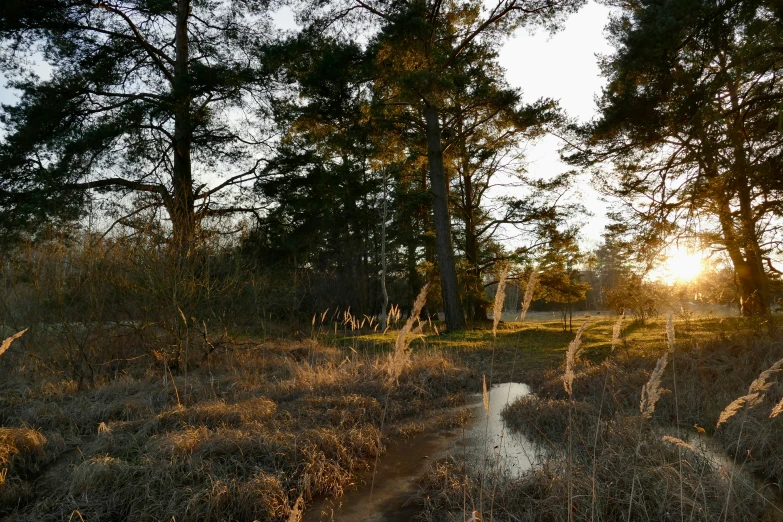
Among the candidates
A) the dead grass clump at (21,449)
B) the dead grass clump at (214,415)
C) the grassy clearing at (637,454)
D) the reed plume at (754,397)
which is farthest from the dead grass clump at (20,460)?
the reed plume at (754,397)

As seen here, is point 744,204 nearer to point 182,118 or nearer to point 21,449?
point 21,449

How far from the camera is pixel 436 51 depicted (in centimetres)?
1227

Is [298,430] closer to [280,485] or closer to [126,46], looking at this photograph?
[280,485]

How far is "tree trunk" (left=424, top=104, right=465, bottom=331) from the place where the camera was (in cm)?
1414

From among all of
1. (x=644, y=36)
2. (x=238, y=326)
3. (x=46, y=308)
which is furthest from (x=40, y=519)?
(x=644, y=36)

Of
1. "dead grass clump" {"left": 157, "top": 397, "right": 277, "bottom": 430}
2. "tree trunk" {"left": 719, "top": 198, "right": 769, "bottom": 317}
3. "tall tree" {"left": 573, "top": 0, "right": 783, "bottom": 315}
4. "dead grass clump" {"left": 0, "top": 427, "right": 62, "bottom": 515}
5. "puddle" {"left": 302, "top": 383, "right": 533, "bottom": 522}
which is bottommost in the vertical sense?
"puddle" {"left": 302, "top": 383, "right": 533, "bottom": 522}

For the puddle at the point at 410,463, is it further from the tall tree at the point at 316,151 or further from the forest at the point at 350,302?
the tall tree at the point at 316,151

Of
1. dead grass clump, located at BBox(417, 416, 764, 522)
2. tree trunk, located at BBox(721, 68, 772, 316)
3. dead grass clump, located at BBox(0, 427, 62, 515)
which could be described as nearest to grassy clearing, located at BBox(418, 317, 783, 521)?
dead grass clump, located at BBox(417, 416, 764, 522)

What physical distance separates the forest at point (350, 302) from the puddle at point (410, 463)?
4cm

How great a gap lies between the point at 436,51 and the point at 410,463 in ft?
33.5

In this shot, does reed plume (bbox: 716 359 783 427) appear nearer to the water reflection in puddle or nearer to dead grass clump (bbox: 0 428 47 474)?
the water reflection in puddle

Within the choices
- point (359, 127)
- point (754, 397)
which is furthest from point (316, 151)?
point (754, 397)

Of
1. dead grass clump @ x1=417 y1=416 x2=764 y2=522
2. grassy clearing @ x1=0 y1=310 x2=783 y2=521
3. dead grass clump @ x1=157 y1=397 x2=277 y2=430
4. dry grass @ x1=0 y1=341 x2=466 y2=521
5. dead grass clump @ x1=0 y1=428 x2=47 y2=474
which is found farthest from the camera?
dead grass clump @ x1=157 y1=397 x2=277 y2=430

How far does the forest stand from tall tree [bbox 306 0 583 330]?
0.09m
